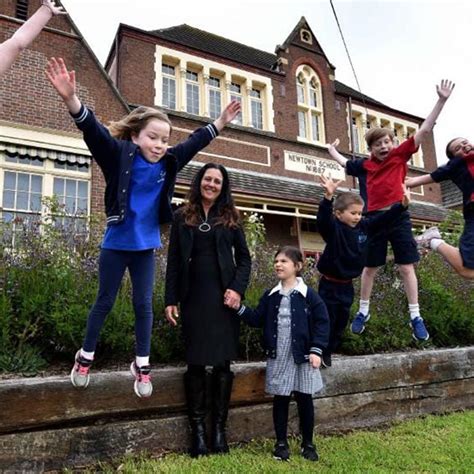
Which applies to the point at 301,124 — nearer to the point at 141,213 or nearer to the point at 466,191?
the point at 466,191

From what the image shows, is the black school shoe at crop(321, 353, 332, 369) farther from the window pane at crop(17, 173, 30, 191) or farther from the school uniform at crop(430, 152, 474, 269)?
the window pane at crop(17, 173, 30, 191)

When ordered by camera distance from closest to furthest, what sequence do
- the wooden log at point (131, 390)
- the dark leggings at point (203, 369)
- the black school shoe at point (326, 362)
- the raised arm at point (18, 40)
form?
the raised arm at point (18, 40) → the wooden log at point (131, 390) → the dark leggings at point (203, 369) → the black school shoe at point (326, 362)

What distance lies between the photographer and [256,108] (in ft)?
51.5

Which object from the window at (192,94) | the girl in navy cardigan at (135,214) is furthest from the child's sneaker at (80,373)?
the window at (192,94)

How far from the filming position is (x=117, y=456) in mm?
2855

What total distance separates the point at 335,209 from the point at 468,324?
109 inches

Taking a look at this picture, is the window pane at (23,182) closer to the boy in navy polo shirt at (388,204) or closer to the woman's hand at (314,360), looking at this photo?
the boy in navy polo shirt at (388,204)

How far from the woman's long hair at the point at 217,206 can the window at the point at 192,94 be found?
450 inches

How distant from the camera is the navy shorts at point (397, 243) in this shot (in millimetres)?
4152

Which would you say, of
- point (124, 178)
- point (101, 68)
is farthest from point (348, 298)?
point (101, 68)

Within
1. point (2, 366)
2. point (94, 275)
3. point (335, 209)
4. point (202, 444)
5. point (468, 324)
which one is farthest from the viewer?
point (468, 324)

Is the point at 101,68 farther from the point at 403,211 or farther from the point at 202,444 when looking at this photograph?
the point at 202,444

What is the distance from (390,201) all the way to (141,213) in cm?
234

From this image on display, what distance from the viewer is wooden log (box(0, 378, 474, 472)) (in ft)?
8.77
